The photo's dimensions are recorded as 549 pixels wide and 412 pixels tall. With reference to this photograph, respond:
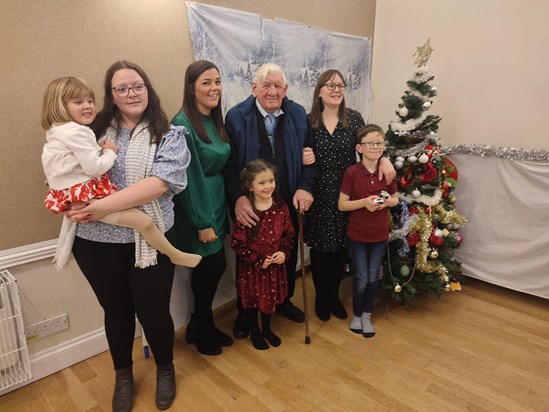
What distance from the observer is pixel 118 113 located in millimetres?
1555

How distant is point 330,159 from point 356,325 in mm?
1066

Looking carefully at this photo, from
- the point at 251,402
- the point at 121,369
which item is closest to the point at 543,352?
the point at 251,402

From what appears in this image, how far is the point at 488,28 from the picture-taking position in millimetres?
2715

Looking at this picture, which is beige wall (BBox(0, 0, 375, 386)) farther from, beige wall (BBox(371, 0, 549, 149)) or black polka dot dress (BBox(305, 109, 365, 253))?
beige wall (BBox(371, 0, 549, 149))

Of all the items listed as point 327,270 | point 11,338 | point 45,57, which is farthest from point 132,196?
point 327,270

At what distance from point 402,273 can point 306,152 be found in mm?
1084

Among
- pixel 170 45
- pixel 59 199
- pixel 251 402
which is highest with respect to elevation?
pixel 170 45

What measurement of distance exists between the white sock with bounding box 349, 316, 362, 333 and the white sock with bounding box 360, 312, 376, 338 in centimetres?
3

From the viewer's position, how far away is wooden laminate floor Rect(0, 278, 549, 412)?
70.7 inches

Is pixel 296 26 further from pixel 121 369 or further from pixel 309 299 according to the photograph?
pixel 121 369

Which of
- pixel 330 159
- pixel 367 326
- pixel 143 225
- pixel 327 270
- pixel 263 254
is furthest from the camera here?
pixel 327 270

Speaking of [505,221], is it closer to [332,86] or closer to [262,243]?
[332,86]

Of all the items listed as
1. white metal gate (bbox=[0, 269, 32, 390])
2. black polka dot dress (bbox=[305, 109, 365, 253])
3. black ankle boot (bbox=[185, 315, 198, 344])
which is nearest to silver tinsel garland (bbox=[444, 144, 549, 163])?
black polka dot dress (bbox=[305, 109, 365, 253])

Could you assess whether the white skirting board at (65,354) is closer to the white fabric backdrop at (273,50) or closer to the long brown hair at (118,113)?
the long brown hair at (118,113)
